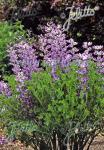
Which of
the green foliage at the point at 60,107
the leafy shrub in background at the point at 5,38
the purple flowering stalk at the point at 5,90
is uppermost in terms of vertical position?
the leafy shrub in background at the point at 5,38

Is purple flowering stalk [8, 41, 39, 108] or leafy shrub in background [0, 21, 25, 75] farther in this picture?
leafy shrub in background [0, 21, 25, 75]

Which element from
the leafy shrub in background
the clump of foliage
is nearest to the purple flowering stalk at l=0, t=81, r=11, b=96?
the clump of foliage

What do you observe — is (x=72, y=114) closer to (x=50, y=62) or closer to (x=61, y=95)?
(x=61, y=95)

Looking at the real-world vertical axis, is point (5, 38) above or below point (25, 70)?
above

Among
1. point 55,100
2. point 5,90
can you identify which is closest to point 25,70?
point 5,90

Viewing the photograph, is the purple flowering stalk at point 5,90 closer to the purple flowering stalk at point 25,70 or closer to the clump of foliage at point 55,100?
the clump of foliage at point 55,100

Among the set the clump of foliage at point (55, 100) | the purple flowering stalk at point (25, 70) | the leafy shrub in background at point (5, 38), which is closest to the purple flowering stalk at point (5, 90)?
the clump of foliage at point (55, 100)

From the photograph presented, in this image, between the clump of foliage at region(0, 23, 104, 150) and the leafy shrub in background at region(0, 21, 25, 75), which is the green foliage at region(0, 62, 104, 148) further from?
the leafy shrub in background at region(0, 21, 25, 75)

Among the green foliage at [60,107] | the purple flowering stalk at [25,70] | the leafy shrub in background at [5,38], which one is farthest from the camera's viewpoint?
the leafy shrub in background at [5,38]

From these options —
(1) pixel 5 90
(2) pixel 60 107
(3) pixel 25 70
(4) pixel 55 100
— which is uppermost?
(3) pixel 25 70

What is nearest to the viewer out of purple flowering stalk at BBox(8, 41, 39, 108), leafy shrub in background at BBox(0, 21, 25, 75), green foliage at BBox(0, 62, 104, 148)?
green foliage at BBox(0, 62, 104, 148)

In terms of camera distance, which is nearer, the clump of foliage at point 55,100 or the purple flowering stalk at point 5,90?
the clump of foliage at point 55,100

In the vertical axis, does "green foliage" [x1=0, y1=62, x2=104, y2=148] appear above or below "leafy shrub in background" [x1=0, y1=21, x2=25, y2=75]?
below

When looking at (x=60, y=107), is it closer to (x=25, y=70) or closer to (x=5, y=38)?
(x=25, y=70)
